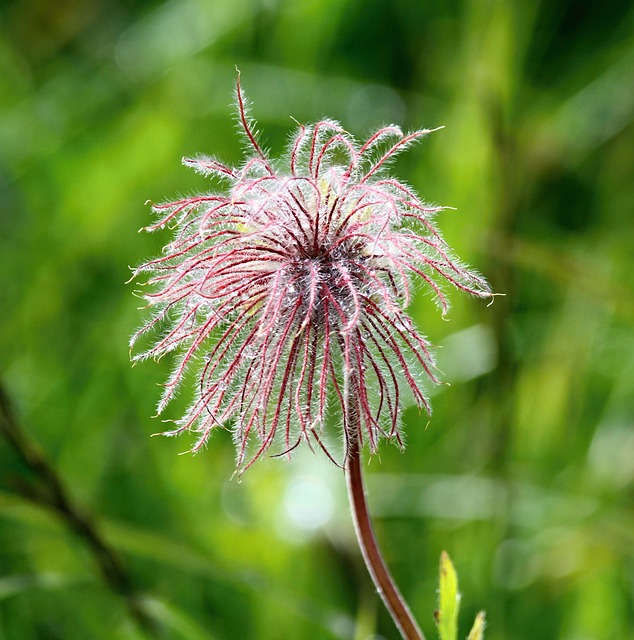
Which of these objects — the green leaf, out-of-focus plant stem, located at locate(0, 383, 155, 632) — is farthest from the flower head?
out-of-focus plant stem, located at locate(0, 383, 155, 632)

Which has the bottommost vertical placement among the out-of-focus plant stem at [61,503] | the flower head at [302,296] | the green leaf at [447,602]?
the green leaf at [447,602]

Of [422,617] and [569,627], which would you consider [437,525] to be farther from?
[569,627]

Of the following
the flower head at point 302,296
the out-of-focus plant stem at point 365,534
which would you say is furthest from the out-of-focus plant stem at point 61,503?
the out-of-focus plant stem at point 365,534

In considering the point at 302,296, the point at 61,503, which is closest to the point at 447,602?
the point at 302,296

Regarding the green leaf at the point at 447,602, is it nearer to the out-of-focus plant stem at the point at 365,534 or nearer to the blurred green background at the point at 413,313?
the out-of-focus plant stem at the point at 365,534

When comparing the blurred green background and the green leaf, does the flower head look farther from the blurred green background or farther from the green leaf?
the blurred green background

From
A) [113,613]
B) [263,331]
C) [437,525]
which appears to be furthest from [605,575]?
[263,331]

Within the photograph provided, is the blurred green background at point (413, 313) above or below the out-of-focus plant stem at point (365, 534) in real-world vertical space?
above
